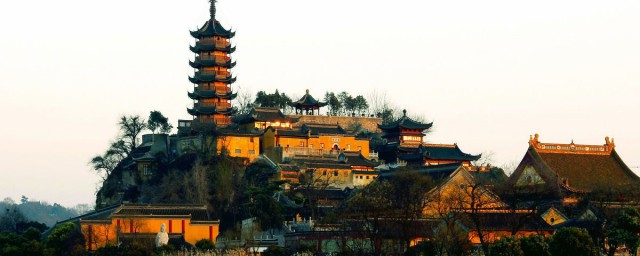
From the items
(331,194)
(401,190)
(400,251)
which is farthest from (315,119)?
(400,251)

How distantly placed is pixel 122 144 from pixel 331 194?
23.5m

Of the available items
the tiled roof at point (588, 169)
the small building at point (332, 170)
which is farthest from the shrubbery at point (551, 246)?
the small building at point (332, 170)

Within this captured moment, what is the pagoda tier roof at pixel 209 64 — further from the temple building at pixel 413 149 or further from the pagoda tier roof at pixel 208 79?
the temple building at pixel 413 149

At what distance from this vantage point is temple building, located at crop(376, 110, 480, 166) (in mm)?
81875

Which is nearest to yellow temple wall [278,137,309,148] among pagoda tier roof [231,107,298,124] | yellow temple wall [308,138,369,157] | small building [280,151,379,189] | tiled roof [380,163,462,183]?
yellow temple wall [308,138,369,157]

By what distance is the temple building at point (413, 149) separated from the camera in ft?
269

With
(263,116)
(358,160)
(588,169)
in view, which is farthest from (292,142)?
(588,169)

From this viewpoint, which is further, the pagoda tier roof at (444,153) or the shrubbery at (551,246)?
the pagoda tier roof at (444,153)

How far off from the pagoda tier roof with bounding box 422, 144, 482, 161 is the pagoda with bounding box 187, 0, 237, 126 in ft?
49.8

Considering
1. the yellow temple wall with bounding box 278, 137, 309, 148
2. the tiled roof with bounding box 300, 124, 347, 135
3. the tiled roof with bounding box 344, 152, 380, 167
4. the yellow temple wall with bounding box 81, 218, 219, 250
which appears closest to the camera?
the yellow temple wall with bounding box 81, 218, 219, 250

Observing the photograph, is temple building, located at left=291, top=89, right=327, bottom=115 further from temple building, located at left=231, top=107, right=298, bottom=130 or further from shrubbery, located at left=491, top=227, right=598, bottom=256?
shrubbery, located at left=491, top=227, right=598, bottom=256

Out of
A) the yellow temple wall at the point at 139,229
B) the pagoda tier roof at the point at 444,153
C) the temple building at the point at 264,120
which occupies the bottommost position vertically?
the yellow temple wall at the point at 139,229

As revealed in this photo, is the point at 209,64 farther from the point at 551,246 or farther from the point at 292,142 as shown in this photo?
the point at 551,246

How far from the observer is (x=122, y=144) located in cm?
8806
